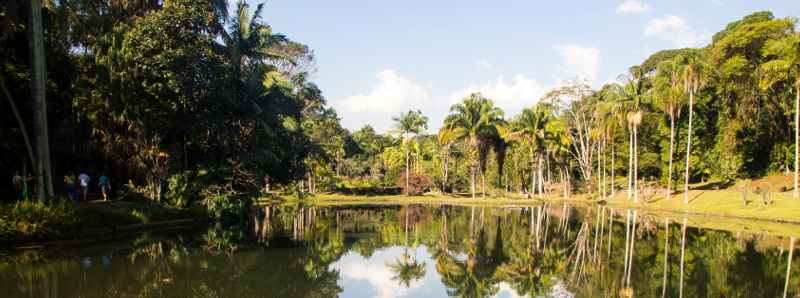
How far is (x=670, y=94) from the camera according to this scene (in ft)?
139

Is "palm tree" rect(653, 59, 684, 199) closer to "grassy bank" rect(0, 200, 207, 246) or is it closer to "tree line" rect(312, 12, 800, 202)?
"tree line" rect(312, 12, 800, 202)

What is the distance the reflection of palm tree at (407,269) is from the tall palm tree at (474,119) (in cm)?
3623

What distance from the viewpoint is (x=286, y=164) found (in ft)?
105

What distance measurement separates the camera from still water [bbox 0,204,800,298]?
37.6ft

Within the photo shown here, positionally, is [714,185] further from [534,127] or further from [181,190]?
[181,190]

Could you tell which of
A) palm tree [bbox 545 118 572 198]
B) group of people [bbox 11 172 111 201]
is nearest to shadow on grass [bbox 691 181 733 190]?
palm tree [bbox 545 118 572 198]

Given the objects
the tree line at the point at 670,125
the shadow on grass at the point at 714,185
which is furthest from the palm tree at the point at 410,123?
the shadow on grass at the point at 714,185

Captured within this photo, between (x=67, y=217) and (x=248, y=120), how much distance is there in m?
9.88

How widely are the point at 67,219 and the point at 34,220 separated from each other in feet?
3.59

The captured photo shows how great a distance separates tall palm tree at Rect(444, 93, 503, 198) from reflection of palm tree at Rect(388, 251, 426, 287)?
36.2 meters

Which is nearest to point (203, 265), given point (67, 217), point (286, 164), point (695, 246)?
point (67, 217)

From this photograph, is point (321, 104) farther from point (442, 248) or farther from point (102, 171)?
point (442, 248)

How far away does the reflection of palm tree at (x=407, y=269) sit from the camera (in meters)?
13.3

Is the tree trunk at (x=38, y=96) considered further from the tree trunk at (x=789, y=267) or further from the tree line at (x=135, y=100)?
the tree trunk at (x=789, y=267)
